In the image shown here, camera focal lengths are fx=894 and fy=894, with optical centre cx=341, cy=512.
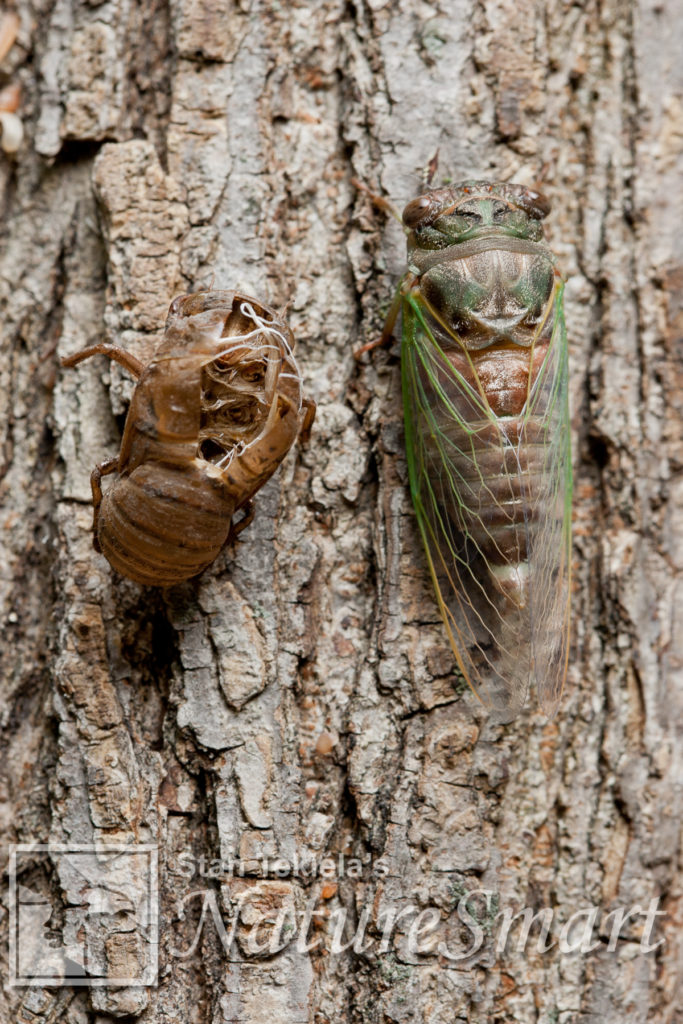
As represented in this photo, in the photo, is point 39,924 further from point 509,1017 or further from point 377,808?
point 509,1017

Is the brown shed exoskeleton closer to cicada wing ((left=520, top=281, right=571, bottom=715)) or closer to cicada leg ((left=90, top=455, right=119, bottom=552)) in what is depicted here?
cicada leg ((left=90, top=455, right=119, bottom=552))

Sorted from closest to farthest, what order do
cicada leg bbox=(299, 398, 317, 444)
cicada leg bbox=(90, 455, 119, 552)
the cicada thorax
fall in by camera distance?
1. the cicada thorax
2. cicada leg bbox=(90, 455, 119, 552)
3. cicada leg bbox=(299, 398, 317, 444)

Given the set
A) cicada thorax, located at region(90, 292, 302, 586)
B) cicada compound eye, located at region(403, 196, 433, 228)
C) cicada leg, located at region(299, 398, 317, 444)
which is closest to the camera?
cicada thorax, located at region(90, 292, 302, 586)

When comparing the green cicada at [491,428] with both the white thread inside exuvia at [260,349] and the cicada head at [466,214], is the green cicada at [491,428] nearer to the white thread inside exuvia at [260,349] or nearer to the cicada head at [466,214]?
the cicada head at [466,214]

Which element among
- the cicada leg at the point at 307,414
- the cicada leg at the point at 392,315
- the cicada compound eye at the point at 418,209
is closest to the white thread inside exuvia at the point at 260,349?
the cicada leg at the point at 307,414

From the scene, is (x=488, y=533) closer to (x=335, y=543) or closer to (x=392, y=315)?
(x=335, y=543)

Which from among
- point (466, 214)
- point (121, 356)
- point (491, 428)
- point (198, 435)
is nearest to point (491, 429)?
point (491, 428)

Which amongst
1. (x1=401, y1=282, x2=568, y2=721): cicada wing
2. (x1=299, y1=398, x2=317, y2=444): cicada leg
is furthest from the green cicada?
(x1=299, y1=398, x2=317, y2=444): cicada leg
